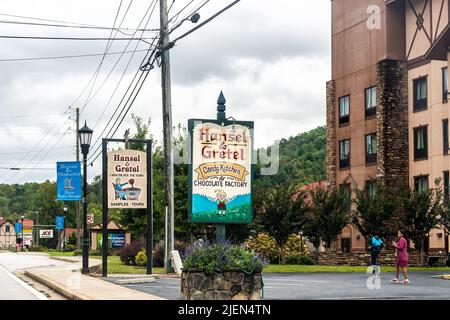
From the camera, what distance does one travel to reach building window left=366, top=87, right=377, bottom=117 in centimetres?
5447

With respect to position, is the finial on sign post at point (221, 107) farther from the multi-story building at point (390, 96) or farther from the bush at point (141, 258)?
the multi-story building at point (390, 96)

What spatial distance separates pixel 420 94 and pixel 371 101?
157 inches

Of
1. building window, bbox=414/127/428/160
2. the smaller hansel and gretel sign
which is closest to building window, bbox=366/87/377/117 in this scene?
building window, bbox=414/127/428/160

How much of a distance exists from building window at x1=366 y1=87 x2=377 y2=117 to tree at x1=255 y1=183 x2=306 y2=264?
1262cm

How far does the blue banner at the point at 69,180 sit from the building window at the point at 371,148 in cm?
2092

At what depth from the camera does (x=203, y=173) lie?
21406 mm

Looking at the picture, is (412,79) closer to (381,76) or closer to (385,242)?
(381,76)

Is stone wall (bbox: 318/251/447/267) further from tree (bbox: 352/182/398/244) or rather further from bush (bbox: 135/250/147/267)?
bush (bbox: 135/250/147/267)

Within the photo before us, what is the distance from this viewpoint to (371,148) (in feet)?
180

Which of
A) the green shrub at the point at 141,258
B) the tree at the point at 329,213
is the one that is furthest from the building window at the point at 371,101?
the green shrub at the point at 141,258

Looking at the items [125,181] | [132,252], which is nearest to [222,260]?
[125,181]

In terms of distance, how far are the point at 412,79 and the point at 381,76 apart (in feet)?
6.90

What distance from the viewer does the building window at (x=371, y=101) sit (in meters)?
54.5
